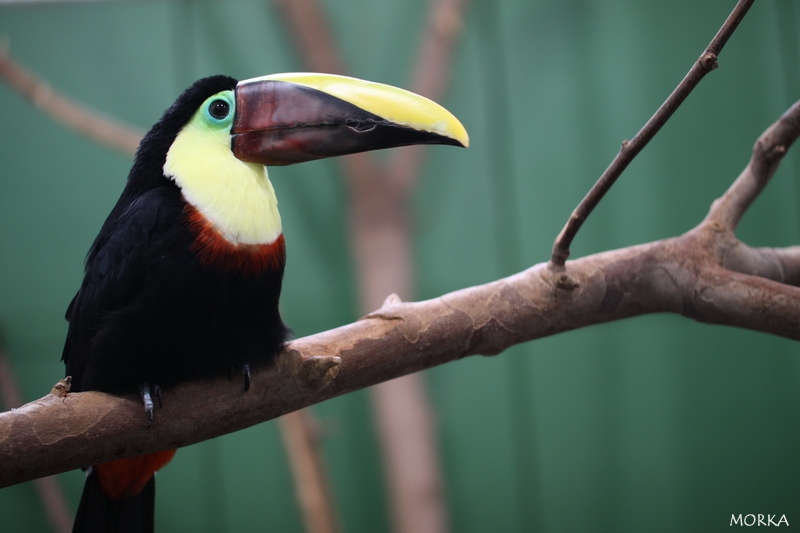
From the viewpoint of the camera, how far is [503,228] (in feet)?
9.92

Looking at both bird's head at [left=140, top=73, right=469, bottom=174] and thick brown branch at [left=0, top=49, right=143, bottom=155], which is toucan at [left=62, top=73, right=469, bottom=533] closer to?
bird's head at [left=140, top=73, right=469, bottom=174]

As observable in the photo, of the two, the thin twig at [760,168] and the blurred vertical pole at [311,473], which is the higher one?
the thin twig at [760,168]

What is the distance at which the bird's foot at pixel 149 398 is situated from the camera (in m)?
1.19

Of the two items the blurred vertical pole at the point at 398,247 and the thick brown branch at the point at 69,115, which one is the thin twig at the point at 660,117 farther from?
the thick brown branch at the point at 69,115

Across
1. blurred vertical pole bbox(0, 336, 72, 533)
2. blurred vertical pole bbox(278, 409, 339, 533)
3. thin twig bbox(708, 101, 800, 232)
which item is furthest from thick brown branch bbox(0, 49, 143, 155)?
thin twig bbox(708, 101, 800, 232)

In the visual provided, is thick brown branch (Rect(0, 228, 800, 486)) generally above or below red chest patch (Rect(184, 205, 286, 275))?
below

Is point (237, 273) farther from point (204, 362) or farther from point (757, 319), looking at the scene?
point (757, 319)

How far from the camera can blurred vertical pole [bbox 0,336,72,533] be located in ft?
8.62

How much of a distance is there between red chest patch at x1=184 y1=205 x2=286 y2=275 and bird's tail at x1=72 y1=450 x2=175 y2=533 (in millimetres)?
438

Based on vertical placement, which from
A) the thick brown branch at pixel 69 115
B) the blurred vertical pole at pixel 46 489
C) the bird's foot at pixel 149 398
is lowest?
the blurred vertical pole at pixel 46 489

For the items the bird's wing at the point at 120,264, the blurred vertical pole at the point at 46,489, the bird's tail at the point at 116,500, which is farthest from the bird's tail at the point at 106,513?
the blurred vertical pole at the point at 46,489

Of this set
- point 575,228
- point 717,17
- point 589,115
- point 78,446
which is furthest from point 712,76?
point 78,446

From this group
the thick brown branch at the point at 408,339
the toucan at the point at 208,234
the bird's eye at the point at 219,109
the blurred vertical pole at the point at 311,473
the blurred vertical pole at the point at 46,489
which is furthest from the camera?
the blurred vertical pole at the point at 46,489

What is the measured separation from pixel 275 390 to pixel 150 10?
230 cm
